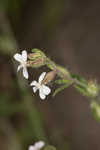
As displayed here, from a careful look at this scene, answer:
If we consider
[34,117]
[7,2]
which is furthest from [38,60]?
[7,2]

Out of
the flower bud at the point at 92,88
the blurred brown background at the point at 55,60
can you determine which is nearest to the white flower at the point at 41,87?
the flower bud at the point at 92,88

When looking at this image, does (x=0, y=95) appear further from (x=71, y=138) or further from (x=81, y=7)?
(x=81, y=7)

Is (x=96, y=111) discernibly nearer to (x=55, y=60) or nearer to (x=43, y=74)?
(x=43, y=74)

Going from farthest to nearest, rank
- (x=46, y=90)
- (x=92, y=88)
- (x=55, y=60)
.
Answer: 1. (x=55, y=60)
2. (x=92, y=88)
3. (x=46, y=90)

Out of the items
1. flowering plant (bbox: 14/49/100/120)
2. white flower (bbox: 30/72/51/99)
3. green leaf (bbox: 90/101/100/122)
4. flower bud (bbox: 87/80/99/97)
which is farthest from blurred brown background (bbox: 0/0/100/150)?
white flower (bbox: 30/72/51/99)

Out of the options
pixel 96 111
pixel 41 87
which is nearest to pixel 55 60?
pixel 96 111

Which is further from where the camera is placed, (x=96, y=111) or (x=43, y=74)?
(x=96, y=111)

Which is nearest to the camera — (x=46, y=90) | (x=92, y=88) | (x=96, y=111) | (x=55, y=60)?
(x=46, y=90)

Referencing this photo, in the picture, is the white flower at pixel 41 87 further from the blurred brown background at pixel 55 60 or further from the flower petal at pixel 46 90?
the blurred brown background at pixel 55 60
